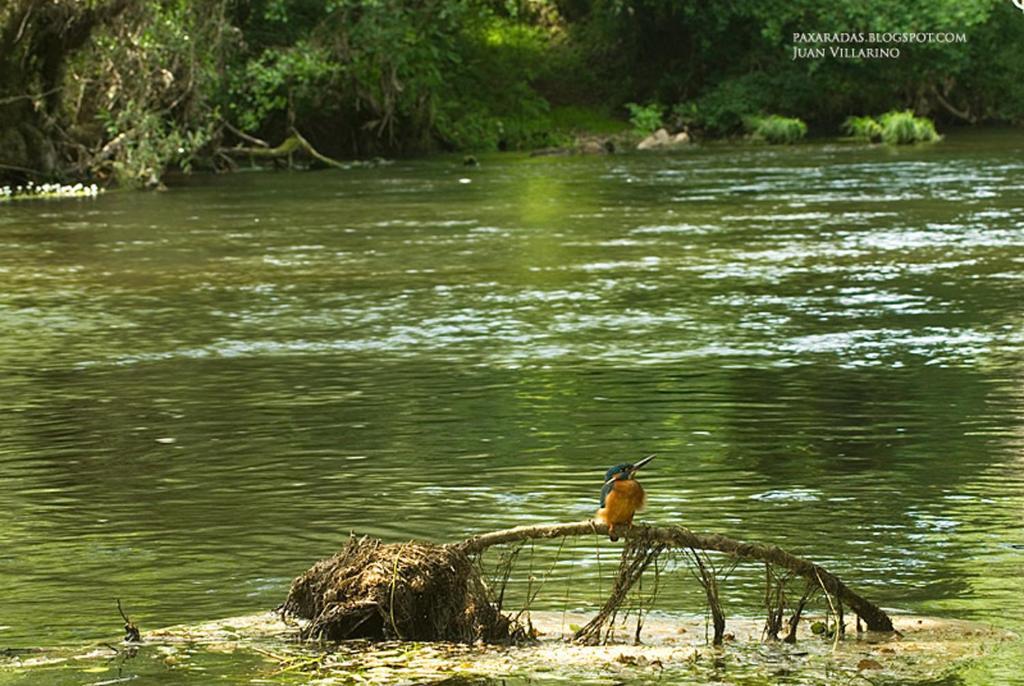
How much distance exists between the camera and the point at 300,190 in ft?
132

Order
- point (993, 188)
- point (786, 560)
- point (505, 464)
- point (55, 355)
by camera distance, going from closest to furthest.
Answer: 1. point (786, 560)
2. point (505, 464)
3. point (55, 355)
4. point (993, 188)

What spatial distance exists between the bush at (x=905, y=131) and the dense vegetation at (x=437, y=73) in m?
3.14

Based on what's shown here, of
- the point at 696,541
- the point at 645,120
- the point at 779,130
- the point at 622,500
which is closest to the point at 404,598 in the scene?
the point at 622,500

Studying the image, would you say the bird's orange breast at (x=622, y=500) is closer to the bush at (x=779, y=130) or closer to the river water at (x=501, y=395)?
the river water at (x=501, y=395)

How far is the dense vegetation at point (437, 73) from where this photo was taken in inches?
1618

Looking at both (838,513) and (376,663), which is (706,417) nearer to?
(838,513)

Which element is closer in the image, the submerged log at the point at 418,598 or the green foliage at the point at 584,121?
the submerged log at the point at 418,598

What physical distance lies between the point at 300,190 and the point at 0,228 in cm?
886

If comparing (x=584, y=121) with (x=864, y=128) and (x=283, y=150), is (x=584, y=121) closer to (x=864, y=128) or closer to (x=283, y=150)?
(x=864, y=128)

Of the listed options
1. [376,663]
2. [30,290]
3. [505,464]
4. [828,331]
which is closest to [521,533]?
[376,663]

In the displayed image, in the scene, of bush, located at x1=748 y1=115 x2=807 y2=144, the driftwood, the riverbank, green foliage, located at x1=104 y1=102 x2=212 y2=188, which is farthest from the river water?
bush, located at x1=748 y1=115 x2=807 y2=144

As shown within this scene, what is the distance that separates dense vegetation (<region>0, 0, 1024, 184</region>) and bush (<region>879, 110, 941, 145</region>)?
10.3 feet

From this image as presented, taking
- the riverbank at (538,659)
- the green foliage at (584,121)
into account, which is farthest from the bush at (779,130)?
the riverbank at (538,659)

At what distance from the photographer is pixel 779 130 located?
55906 millimetres
